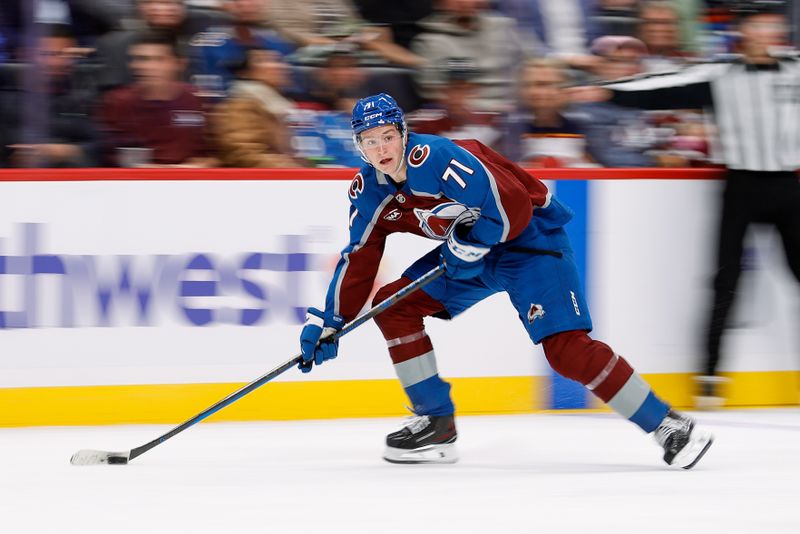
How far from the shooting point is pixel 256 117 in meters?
4.00

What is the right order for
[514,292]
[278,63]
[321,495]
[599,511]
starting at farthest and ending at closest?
[278,63] < [514,292] < [321,495] < [599,511]

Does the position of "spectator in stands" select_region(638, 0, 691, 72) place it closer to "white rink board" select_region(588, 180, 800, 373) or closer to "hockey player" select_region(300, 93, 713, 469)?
"white rink board" select_region(588, 180, 800, 373)

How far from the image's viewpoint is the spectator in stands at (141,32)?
3902mm

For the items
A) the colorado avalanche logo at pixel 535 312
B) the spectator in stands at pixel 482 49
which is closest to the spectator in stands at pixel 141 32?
the spectator in stands at pixel 482 49

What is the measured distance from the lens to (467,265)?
3.06 meters

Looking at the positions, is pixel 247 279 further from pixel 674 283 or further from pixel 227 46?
pixel 674 283

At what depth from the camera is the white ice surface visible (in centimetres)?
261

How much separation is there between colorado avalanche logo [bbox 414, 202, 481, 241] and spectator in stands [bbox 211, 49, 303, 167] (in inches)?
39.6

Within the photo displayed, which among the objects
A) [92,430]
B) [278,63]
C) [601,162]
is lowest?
[92,430]

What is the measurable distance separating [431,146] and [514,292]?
0.50m

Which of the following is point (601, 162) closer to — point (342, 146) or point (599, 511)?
point (342, 146)

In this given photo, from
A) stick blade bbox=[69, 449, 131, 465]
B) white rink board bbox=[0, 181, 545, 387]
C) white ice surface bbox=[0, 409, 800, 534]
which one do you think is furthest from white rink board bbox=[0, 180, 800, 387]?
stick blade bbox=[69, 449, 131, 465]

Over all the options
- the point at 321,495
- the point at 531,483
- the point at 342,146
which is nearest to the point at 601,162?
the point at 342,146

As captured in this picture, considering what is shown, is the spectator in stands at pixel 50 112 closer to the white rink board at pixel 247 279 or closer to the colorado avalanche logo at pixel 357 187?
the white rink board at pixel 247 279
